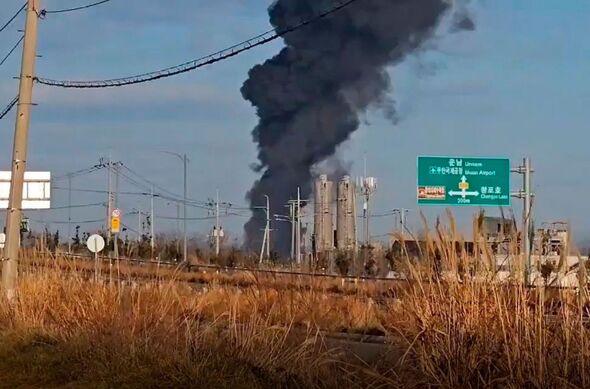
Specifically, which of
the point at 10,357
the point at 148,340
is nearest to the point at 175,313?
the point at 148,340

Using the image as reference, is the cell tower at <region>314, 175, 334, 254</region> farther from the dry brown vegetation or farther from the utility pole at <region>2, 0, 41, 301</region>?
the dry brown vegetation

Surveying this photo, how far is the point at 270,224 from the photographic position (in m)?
83.1

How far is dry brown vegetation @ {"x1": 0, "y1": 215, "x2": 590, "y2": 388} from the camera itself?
745 cm

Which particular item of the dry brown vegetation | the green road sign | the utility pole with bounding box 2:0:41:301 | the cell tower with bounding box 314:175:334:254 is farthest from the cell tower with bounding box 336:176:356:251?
the dry brown vegetation

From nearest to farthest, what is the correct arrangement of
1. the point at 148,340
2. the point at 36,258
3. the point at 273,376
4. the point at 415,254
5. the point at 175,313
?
the point at 415,254, the point at 273,376, the point at 148,340, the point at 175,313, the point at 36,258

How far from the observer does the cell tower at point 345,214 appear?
257ft

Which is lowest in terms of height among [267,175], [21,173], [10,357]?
[10,357]

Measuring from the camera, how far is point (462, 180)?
40.4 metres

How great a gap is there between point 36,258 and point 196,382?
29.6 ft

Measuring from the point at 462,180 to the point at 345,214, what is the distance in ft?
137

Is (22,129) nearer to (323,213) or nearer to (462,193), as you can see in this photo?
(462,193)

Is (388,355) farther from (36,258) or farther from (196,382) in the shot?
(36,258)

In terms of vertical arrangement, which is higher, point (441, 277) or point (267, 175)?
point (267, 175)

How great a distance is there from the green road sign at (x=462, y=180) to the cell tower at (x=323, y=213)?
3630 centimetres
